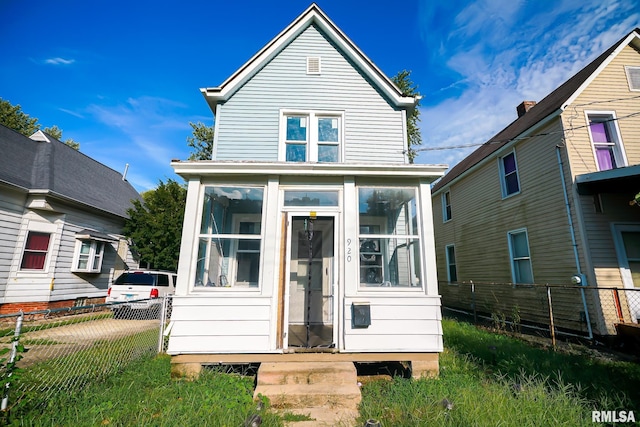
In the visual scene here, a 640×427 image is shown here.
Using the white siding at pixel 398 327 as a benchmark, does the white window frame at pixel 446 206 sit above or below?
above

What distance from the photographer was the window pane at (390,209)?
5.43 m

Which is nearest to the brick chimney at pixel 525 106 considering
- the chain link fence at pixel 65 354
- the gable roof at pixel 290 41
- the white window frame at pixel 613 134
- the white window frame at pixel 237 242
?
the white window frame at pixel 613 134

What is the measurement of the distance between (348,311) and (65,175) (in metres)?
13.9

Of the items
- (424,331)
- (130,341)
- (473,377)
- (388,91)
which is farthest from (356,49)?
(130,341)

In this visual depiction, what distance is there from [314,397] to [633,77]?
488 inches

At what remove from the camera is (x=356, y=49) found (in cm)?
746

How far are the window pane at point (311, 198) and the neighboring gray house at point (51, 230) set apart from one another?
32.9 feet

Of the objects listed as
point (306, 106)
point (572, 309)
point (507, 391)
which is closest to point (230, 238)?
point (306, 106)

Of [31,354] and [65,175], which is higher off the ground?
[65,175]

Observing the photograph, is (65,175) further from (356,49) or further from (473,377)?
(473,377)

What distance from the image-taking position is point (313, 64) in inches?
300

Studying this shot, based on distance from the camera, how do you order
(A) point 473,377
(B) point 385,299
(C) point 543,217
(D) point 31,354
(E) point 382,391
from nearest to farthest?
(E) point 382,391 < (A) point 473,377 < (B) point 385,299 < (D) point 31,354 < (C) point 543,217

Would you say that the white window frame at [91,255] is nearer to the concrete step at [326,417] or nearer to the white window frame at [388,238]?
the concrete step at [326,417]

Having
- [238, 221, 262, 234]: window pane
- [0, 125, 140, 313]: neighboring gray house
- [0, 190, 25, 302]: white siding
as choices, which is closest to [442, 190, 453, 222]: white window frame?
[238, 221, 262, 234]: window pane
